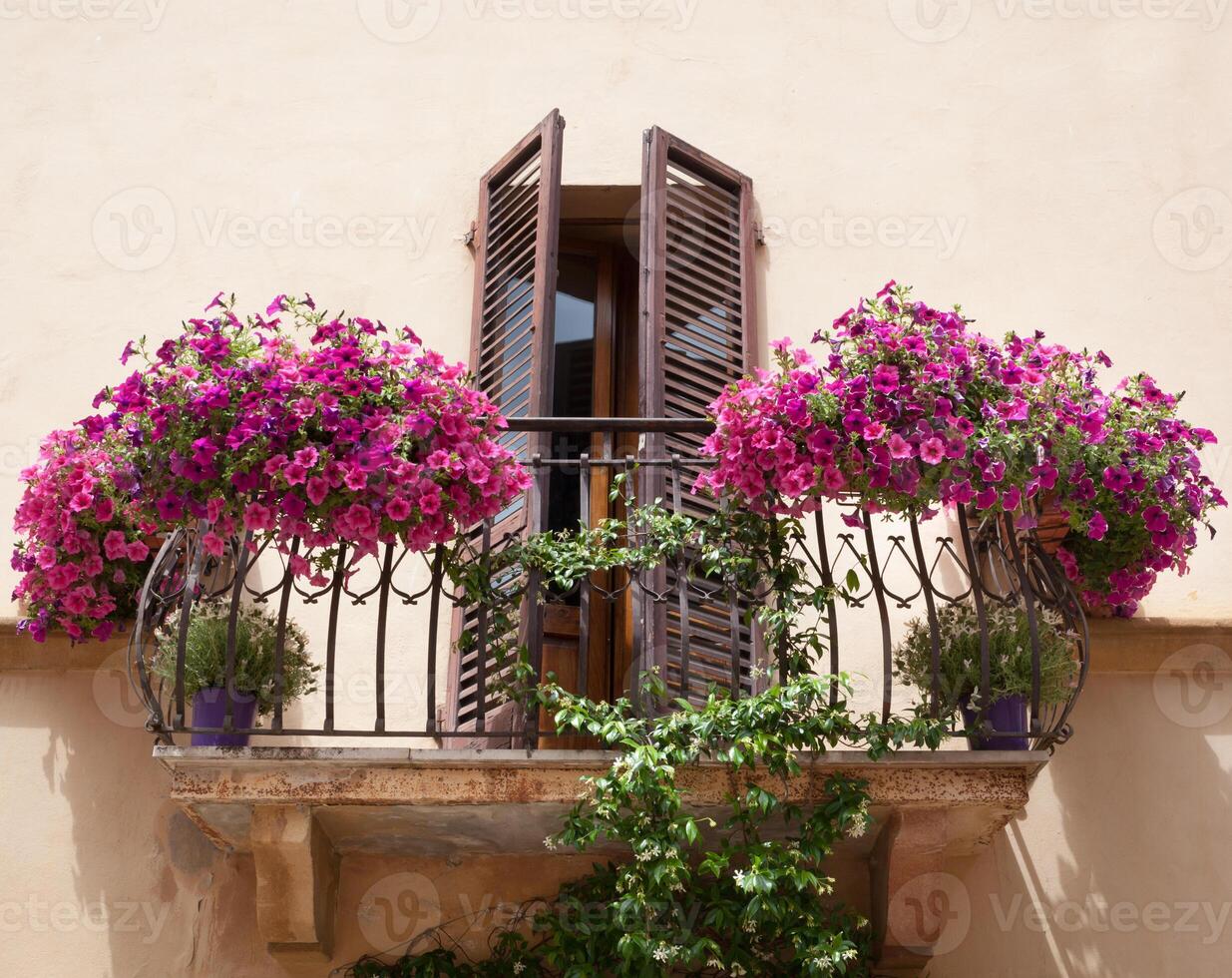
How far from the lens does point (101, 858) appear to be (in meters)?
5.92

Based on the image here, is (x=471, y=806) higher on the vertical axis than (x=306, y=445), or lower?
lower

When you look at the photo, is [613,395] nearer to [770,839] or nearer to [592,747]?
[592,747]

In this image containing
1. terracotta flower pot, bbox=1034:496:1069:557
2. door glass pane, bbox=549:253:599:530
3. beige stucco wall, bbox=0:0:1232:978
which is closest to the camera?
terracotta flower pot, bbox=1034:496:1069:557

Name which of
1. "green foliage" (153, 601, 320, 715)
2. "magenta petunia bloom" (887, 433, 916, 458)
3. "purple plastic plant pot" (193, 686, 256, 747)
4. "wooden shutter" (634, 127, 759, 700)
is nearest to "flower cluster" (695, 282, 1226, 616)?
"magenta petunia bloom" (887, 433, 916, 458)

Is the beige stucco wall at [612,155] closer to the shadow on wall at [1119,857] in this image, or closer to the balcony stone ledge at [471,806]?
the shadow on wall at [1119,857]

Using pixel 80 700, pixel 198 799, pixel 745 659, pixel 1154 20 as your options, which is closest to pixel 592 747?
pixel 745 659

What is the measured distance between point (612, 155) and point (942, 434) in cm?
255

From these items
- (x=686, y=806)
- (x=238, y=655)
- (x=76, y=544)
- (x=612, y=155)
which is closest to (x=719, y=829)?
→ (x=686, y=806)

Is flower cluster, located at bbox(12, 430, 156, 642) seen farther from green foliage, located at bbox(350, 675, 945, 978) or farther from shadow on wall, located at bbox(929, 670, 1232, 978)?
shadow on wall, located at bbox(929, 670, 1232, 978)

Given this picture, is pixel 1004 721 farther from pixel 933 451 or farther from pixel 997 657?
pixel 933 451

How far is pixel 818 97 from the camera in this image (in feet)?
24.0

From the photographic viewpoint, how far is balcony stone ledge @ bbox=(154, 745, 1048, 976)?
207 inches

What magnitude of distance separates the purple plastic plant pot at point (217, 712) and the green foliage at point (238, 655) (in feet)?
0.09

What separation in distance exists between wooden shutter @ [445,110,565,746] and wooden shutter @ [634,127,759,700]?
37cm
